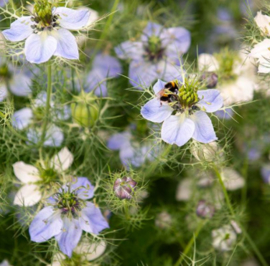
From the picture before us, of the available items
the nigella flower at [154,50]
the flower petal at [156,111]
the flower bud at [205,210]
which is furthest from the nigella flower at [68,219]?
the nigella flower at [154,50]

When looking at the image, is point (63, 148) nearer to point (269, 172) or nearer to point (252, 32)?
point (252, 32)

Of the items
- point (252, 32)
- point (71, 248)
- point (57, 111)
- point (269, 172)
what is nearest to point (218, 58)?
point (252, 32)

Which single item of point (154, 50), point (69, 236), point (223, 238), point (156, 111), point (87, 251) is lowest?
point (223, 238)

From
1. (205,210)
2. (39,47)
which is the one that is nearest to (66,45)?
(39,47)

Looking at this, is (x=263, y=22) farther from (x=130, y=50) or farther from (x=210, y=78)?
(x=130, y=50)

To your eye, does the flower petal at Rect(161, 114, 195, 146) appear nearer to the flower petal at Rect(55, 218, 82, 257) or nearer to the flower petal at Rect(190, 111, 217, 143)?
the flower petal at Rect(190, 111, 217, 143)
